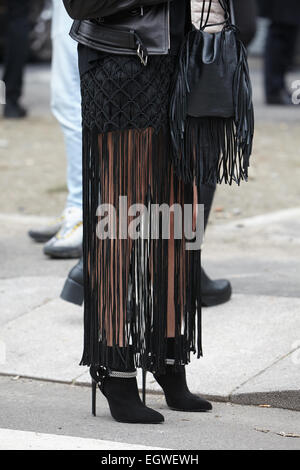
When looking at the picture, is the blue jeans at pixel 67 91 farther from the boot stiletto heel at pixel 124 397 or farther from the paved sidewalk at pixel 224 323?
the boot stiletto heel at pixel 124 397

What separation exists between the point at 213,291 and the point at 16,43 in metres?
6.15

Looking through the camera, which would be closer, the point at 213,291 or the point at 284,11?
the point at 213,291

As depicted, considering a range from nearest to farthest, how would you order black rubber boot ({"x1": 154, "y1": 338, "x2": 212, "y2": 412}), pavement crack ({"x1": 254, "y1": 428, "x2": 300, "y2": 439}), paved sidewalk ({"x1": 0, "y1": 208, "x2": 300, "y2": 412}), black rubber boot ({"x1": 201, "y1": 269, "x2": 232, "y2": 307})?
1. pavement crack ({"x1": 254, "y1": 428, "x2": 300, "y2": 439})
2. black rubber boot ({"x1": 154, "y1": 338, "x2": 212, "y2": 412})
3. paved sidewalk ({"x1": 0, "y1": 208, "x2": 300, "y2": 412})
4. black rubber boot ({"x1": 201, "y1": 269, "x2": 232, "y2": 307})

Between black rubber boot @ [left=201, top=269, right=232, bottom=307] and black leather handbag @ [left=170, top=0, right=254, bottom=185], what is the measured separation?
135 cm

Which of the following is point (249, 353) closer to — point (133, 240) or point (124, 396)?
point (124, 396)

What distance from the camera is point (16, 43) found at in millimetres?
9930

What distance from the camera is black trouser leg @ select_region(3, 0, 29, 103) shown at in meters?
9.88

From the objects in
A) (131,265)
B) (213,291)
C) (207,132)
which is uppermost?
(207,132)

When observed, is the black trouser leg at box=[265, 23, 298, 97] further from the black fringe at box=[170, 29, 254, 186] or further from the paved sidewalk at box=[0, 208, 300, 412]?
the black fringe at box=[170, 29, 254, 186]

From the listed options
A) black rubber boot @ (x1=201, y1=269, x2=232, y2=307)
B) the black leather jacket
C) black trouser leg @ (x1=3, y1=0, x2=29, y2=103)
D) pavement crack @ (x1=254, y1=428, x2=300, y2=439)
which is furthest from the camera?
black trouser leg @ (x1=3, y1=0, x2=29, y2=103)

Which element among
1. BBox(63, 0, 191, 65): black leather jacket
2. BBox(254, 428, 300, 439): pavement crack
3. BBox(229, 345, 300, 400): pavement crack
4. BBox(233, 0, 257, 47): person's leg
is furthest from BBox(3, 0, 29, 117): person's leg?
BBox(254, 428, 300, 439): pavement crack

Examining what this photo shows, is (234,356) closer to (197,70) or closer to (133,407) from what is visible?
(133,407)

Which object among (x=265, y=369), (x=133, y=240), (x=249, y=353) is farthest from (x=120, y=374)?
(x=249, y=353)

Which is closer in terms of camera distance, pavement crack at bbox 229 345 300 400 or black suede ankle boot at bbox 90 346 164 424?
black suede ankle boot at bbox 90 346 164 424
